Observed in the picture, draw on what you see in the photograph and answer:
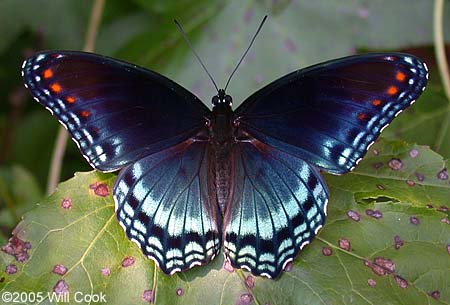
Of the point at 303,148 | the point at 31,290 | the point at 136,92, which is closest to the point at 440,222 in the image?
the point at 303,148

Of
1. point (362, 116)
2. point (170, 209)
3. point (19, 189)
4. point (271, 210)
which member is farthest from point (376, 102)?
point (19, 189)

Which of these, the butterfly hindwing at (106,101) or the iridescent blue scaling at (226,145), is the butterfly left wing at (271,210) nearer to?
the iridescent blue scaling at (226,145)

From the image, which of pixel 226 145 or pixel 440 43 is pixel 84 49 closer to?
pixel 226 145

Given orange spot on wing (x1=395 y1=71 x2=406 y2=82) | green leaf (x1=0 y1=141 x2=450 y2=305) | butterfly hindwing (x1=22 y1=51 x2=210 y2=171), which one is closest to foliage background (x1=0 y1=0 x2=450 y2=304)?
green leaf (x1=0 y1=141 x2=450 y2=305)

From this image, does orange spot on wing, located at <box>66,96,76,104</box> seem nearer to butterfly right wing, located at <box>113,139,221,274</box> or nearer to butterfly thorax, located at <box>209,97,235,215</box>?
butterfly right wing, located at <box>113,139,221,274</box>

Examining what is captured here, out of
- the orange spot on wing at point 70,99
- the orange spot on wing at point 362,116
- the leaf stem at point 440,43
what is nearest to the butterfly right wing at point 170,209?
the orange spot on wing at point 70,99

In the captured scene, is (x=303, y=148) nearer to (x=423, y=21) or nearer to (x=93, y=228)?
(x=93, y=228)
